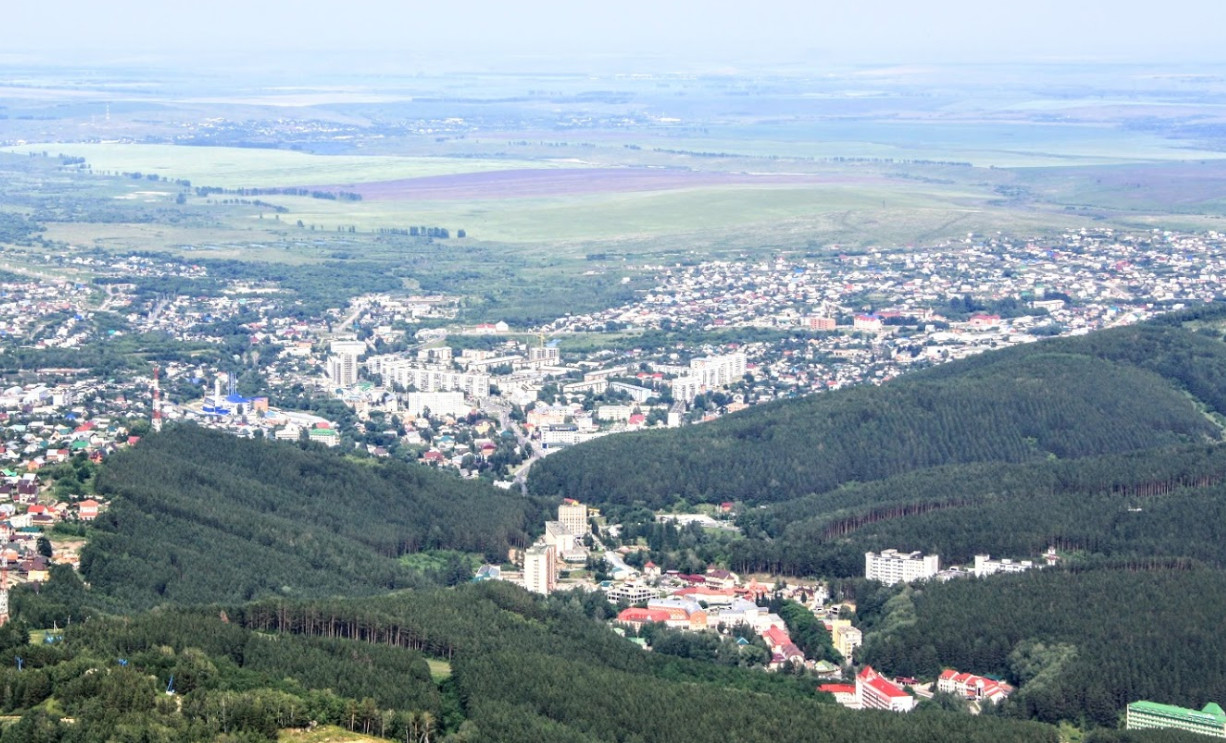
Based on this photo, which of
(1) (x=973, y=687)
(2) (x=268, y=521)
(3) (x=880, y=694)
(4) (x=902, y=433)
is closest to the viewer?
(3) (x=880, y=694)

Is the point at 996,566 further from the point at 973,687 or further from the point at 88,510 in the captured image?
the point at 88,510

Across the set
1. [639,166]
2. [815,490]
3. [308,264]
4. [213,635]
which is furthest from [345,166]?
[213,635]

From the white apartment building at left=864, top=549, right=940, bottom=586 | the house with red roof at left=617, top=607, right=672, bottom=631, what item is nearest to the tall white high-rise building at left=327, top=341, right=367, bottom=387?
the white apartment building at left=864, top=549, right=940, bottom=586

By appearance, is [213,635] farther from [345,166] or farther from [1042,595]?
[345,166]

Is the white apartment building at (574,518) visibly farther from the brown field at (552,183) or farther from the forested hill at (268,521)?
the brown field at (552,183)

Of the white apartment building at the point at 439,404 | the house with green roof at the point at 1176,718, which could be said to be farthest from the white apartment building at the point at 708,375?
the house with green roof at the point at 1176,718

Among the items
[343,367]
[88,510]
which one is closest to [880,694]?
[88,510]
